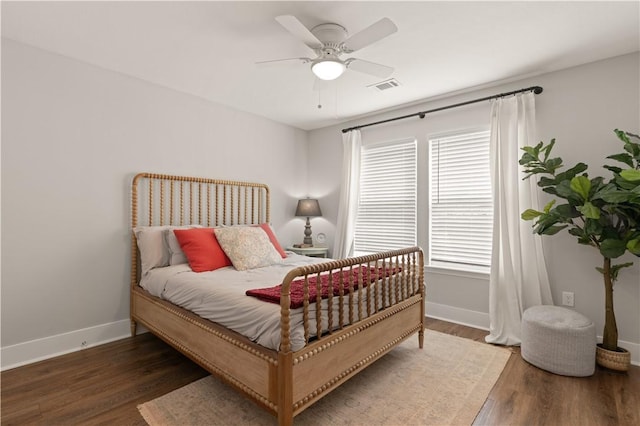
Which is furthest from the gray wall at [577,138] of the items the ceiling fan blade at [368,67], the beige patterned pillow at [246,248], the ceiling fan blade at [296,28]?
the ceiling fan blade at [296,28]

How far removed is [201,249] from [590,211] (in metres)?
3.00

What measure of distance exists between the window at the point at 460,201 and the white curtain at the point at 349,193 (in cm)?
98

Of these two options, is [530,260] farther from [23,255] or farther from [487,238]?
[23,255]

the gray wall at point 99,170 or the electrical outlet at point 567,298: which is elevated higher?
the gray wall at point 99,170

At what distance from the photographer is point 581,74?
2760 mm

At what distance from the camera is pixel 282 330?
157 cm

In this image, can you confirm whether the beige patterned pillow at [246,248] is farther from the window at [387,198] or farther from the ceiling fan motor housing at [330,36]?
the ceiling fan motor housing at [330,36]

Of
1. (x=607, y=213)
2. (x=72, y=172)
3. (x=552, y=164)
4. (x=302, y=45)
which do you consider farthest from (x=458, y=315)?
(x=72, y=172)

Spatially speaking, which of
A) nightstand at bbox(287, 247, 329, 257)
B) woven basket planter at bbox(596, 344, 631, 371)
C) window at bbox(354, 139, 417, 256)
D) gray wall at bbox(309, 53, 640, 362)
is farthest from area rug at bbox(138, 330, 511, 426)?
nightstand at bbox(287, 247, 329, 257)

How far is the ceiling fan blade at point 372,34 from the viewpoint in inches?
70.1

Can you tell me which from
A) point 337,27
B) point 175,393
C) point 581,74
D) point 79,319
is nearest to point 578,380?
point 581,74

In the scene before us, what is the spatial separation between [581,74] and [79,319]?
16.1 ft

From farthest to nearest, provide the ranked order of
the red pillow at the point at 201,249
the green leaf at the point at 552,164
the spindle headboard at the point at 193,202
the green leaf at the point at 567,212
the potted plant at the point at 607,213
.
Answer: the spindle headboard at the point at 193,202 → the red pillow at the point at 201,249 → the green leaf at the point at 552,164 → the green leaf at the point at 567,212 → the potted plant at the point at 607,213

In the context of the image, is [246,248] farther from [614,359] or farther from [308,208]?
[614,359]
